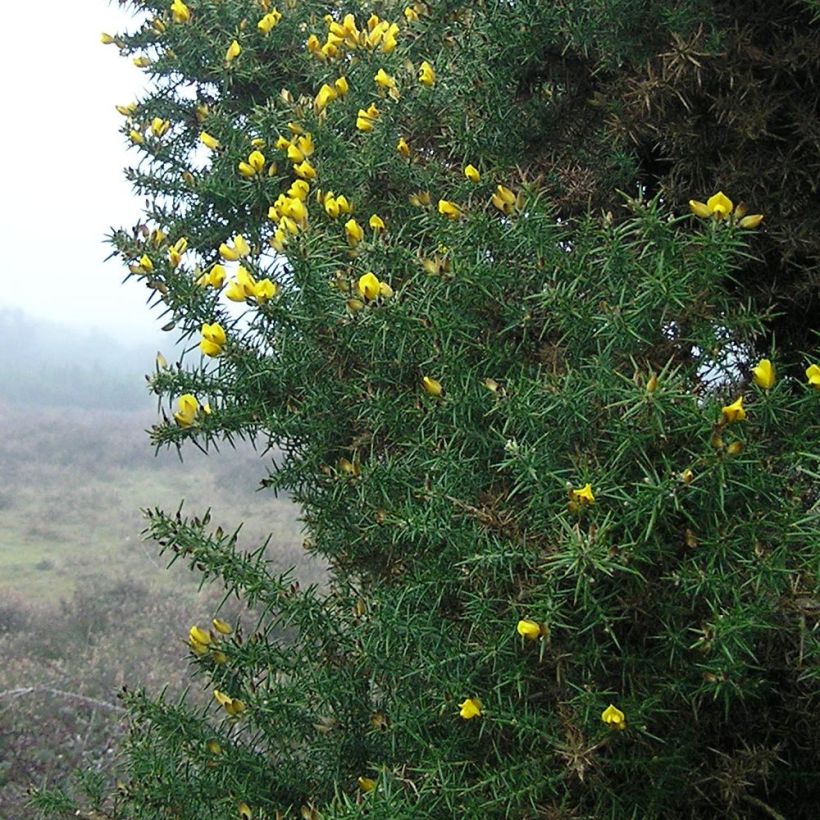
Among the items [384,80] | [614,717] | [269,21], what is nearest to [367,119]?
[384,80]

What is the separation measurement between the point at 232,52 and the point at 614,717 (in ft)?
7.55

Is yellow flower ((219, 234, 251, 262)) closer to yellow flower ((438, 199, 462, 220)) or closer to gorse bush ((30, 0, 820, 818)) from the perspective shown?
gorse bush ((30, 0, 820, 818))

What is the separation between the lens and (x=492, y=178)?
205 cm

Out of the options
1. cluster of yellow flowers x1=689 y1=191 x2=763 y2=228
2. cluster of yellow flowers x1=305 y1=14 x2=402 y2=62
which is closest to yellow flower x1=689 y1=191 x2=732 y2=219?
A: cluster of yellow flowers x1=689 y1=191 x2=763 y2=228

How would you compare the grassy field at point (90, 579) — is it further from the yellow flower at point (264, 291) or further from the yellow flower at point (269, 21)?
the yellow flower at point (269, 21)

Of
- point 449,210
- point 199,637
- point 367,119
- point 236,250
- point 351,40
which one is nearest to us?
point 449,210

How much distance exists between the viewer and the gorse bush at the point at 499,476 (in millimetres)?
1363

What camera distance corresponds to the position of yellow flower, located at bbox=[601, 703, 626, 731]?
4.37ft

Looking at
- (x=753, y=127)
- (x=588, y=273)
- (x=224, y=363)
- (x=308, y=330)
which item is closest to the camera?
(x=588, y=273)

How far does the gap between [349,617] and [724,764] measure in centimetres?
79

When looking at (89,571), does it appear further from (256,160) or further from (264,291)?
(264,291)

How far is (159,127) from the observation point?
111 inches

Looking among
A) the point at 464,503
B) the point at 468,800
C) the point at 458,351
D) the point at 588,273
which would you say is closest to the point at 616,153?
the point at 588,273

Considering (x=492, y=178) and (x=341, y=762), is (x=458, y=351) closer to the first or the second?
(x=492, y=178)
